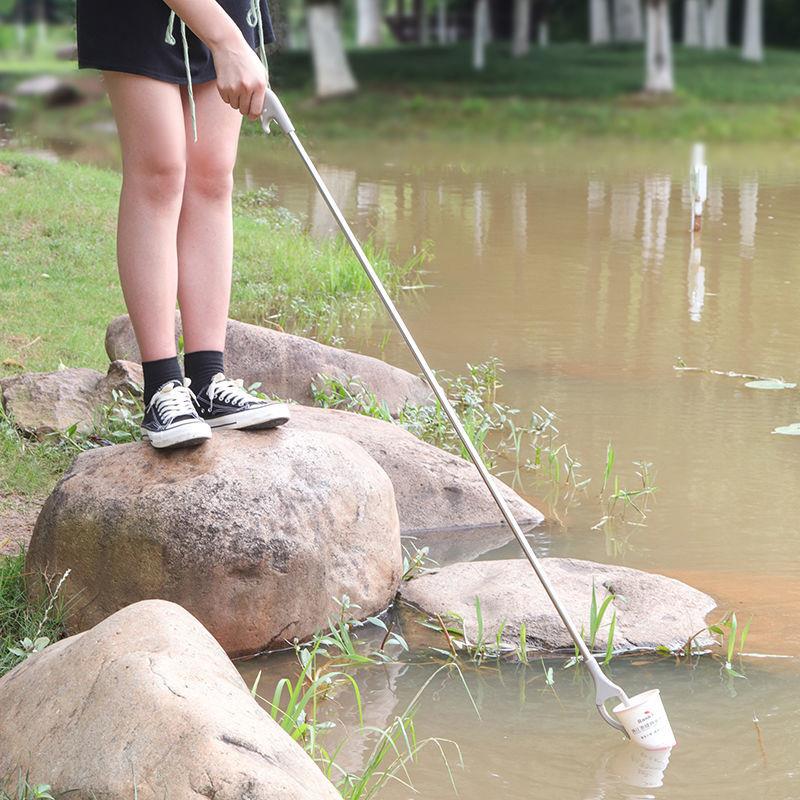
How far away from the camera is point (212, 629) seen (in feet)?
12.7

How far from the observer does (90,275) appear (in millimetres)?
8117

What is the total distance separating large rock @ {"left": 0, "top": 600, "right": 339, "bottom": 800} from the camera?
8.41 ft

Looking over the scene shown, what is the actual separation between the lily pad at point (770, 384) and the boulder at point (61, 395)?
2992 mm

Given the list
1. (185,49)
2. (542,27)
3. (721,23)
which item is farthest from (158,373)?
(542,27)

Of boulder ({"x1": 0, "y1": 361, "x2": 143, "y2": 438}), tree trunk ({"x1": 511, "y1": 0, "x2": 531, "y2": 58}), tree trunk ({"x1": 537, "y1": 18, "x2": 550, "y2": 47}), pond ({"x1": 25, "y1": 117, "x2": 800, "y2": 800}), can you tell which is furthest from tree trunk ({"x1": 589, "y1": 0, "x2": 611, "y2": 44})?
boulder ({"x1": 0, "y1": 361, "x2": 143, "y2": 438})

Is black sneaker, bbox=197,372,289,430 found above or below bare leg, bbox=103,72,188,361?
below

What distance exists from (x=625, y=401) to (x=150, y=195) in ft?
10.8

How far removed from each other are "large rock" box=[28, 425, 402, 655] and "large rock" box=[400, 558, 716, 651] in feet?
1.24

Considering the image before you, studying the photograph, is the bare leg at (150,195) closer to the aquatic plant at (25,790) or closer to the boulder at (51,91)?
the aquatic plant at (25,790)

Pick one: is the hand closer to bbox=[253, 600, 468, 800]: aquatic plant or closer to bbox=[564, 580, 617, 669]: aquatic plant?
bbox=[253, 600, 468, 800]: aquatic plant

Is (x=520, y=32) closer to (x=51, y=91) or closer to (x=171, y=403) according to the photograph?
(x=51, y=91)

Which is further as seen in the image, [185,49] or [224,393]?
[224,393]

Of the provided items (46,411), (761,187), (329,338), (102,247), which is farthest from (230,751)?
A: (761,187)

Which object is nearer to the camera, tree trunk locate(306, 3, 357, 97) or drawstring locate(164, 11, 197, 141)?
drawstring locate(164, 11, 197, 141)
